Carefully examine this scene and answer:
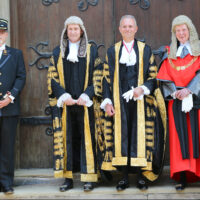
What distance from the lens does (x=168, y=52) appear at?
14.6 ft

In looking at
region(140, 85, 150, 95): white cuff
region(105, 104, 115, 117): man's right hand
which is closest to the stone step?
region(105, 104, 115, 117): man's right hand

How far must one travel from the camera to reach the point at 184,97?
4238 millimetres

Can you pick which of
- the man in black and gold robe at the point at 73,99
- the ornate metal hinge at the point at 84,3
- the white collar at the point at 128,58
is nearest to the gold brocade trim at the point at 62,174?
the man in black and gold robe at the point at 73,99

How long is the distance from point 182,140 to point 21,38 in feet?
7.57

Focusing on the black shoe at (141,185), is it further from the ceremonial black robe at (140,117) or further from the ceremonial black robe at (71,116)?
the ceremonial black robe at (71,116)

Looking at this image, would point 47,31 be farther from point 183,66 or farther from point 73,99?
point 183,66

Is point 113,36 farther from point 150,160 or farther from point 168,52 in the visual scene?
point 150,160

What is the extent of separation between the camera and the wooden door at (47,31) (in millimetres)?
5141

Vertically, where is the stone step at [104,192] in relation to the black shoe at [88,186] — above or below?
below

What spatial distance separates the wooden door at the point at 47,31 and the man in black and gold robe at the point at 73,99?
2.19 ft

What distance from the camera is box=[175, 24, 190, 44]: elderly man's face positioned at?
434 cm

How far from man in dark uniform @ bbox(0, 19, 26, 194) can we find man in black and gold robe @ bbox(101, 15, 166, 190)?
2.98 feet

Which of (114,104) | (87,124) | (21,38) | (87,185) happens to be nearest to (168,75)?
(114,104)

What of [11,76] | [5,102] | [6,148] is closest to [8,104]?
[5,102]
